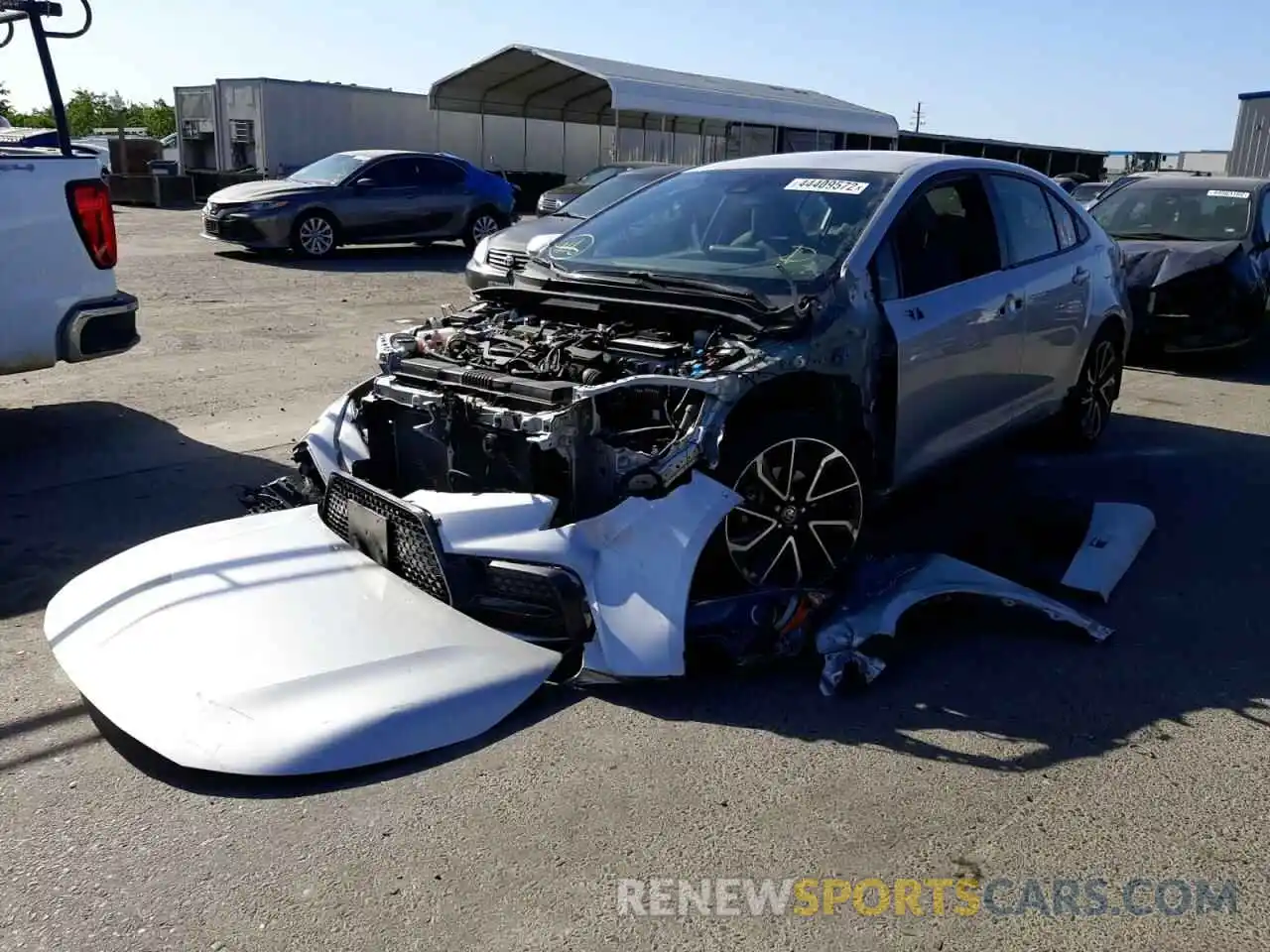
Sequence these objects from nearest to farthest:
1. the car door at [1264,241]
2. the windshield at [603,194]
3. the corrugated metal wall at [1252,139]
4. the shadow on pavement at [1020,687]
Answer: the shadow on pavement at [1020,687] → the car door at [1264,241] → the windshield at [603,194] → the corrugated metal wall at [1252,139]

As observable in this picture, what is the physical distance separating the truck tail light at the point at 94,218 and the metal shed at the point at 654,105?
761 inches

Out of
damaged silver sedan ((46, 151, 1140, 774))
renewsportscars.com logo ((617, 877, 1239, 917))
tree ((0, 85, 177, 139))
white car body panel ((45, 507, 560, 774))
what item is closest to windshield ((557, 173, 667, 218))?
damaged silver sedan ((46, 151, 1140, 774))

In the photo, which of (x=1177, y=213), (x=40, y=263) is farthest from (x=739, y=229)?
(x=1177, y=213)

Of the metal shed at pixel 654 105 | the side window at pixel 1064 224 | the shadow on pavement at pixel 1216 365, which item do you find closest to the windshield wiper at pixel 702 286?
the side window at pixel 1064 224

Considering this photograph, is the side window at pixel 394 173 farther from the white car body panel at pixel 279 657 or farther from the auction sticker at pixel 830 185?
the white car body panel at pixel 279 657

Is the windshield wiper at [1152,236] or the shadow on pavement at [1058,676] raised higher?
the windshield wiper at [1152,236]

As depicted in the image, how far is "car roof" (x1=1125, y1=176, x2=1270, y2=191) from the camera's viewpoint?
10805mm

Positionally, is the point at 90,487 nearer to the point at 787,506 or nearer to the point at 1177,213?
the point at 787,506

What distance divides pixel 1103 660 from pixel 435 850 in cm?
252

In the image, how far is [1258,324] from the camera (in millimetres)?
9914

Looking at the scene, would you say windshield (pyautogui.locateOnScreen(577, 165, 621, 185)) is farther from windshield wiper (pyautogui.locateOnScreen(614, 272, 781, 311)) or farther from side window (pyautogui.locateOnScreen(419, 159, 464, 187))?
windshield wiper (pyautogui.locateOnScreen(614, 272, 781, 311))

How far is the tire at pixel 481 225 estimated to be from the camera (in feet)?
57.6

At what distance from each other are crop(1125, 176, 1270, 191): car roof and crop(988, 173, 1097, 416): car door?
17.6 feet

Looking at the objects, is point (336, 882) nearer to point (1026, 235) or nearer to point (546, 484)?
point (546, 484)
